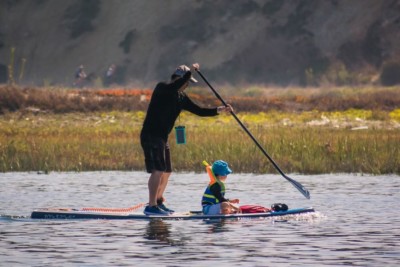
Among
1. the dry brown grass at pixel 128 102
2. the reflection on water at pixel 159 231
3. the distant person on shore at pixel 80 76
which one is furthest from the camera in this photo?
the distant person on shore at pixel 80 76

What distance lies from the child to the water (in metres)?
0.28

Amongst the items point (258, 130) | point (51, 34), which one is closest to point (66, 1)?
point (51, 34)

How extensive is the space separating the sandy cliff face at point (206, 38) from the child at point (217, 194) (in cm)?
5985

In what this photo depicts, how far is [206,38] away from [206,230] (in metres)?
68.4

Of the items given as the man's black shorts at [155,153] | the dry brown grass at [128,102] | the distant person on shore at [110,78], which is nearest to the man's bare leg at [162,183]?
the man's black shorts at [155,153]

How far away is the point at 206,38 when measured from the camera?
8569 centimetres

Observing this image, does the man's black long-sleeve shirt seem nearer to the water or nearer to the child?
the child

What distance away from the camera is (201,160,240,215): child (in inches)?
736

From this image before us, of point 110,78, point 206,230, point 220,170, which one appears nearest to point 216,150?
point 220,170

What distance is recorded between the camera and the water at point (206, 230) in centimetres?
1475

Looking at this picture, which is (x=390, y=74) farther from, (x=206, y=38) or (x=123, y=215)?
(x=123, y=215)

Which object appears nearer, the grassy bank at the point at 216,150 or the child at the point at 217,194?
the child at the point at 217,194

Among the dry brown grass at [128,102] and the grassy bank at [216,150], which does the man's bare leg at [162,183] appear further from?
the dry brown grass at [128,102]

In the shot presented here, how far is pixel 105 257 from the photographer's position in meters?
14.8
